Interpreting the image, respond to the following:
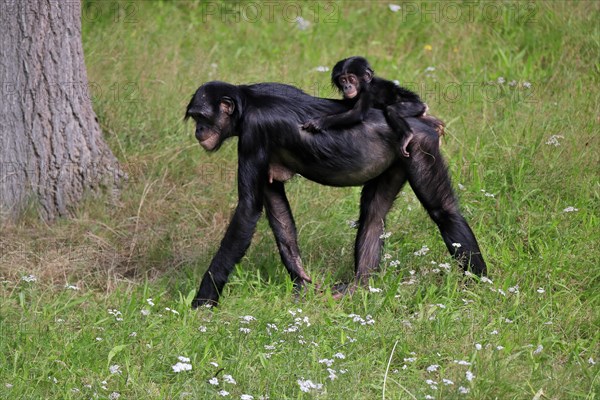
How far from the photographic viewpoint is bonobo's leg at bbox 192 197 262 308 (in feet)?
18.2

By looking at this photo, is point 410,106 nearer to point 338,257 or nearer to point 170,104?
point 338,257

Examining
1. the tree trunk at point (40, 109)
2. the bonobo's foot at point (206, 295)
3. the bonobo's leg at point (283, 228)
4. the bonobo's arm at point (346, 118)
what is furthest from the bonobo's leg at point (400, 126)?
the tree trunk at point (40, 109)

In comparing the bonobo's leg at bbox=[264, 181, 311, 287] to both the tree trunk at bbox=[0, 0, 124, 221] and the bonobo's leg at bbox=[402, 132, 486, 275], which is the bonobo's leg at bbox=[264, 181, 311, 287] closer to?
the bonobo's leg at bbox=[402, 132, 486, 275]

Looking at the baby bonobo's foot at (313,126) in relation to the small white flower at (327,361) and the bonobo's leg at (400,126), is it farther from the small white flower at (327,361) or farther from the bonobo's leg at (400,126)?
the small white flower at (327,361)

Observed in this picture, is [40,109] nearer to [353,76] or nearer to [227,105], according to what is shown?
[227,105]

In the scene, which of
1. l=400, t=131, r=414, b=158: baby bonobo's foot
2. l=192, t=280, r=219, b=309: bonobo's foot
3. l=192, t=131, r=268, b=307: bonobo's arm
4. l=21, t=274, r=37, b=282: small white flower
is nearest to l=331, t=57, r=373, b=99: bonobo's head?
l=400, t=131, r=414, b=158: baby bonobo's foot

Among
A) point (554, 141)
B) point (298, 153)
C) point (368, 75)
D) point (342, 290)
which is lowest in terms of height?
point (342, 290)

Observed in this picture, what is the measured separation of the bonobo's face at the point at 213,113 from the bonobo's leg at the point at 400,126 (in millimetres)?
968

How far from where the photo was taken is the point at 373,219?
19.4 feet

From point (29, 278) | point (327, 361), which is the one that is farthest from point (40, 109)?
point (327, 361)

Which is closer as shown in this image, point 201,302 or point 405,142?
point 405,142

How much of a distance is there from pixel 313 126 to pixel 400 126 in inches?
20.9

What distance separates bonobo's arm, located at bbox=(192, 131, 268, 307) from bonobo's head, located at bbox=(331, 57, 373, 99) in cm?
63

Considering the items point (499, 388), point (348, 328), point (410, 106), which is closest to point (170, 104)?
point (410, 106)
